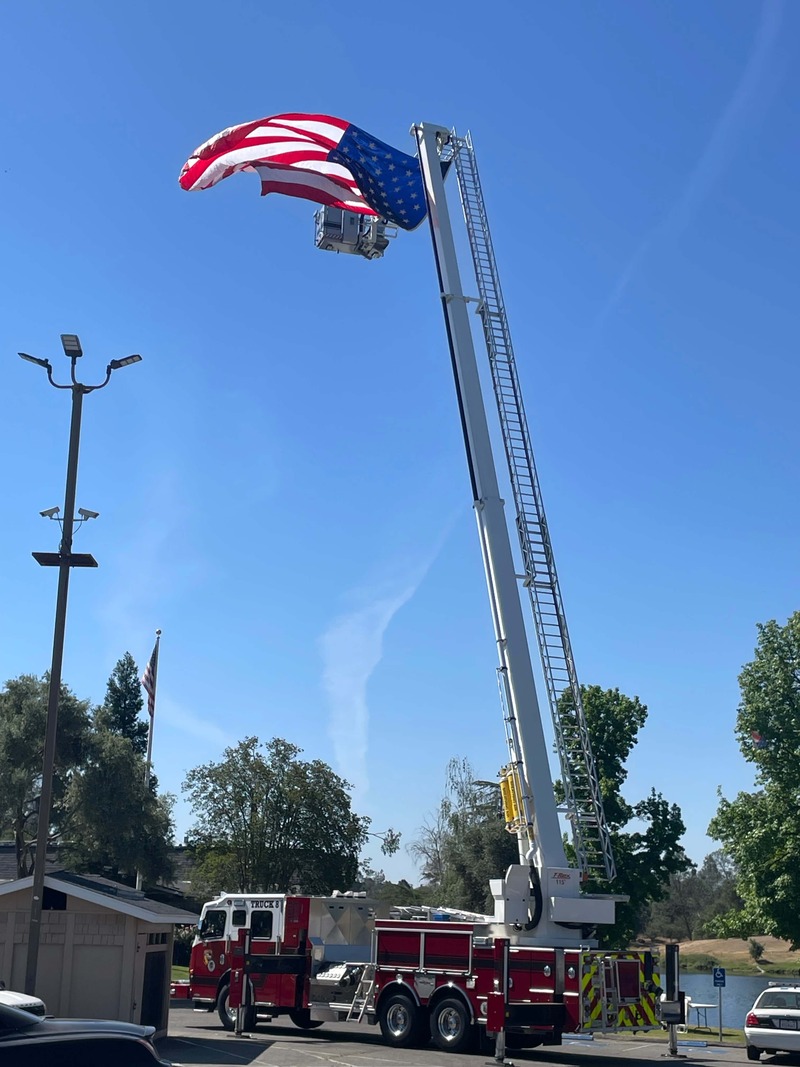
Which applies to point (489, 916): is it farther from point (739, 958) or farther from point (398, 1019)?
point (739, 958)

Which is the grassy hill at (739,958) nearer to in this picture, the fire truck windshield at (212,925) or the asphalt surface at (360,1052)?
the asphalt surface at (360,1052)

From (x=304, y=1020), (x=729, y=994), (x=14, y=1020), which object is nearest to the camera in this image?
(x=14, y=1020)

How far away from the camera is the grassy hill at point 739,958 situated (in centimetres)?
7938

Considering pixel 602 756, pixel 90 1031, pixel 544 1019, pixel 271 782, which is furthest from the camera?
pixel 271 782

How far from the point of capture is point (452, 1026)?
20094 mm

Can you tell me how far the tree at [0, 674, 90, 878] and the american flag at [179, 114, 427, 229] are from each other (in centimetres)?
2396

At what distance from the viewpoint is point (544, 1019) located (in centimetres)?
1848

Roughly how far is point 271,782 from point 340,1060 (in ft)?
87.0

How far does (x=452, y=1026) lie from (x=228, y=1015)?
6.58 meters

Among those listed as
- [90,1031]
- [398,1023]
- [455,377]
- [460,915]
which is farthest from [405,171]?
[90,1031]

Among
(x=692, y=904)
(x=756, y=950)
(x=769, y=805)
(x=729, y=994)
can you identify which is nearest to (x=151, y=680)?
(x=769, y=805)

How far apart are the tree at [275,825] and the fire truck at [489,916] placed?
64.9 ft

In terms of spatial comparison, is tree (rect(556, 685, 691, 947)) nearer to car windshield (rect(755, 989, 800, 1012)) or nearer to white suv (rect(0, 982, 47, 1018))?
car windshield (rect(755, 989, 800, 1012))

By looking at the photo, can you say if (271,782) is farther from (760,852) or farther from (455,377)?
(455,377)
